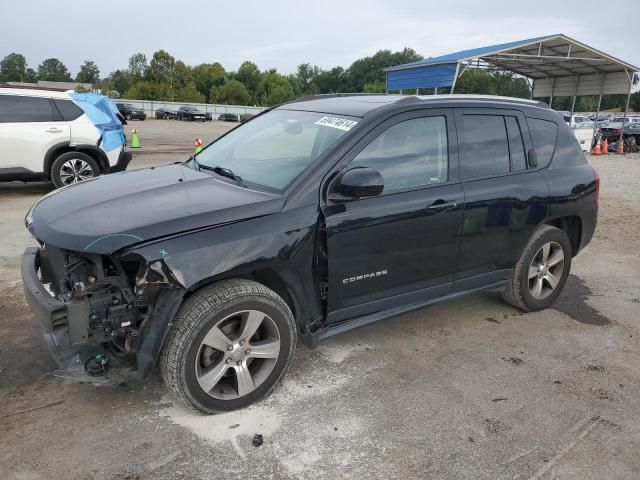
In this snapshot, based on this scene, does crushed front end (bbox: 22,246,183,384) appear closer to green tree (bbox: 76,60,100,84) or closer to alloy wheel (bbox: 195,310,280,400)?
alloy wheel (bbox: 195,310,280,400)

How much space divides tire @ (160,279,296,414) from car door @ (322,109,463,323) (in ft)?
1.43

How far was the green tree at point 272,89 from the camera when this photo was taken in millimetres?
85312

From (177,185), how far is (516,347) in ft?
9.06

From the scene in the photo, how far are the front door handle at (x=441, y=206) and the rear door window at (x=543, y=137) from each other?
1142 mm

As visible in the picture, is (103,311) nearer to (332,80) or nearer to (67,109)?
(67,109)

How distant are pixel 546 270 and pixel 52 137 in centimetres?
794

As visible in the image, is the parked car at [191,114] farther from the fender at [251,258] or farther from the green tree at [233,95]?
the fender at [251,258]

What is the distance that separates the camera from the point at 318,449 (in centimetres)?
281

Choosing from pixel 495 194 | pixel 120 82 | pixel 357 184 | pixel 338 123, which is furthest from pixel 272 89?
pixel 357 184

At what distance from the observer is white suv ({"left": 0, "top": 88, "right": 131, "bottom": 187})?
8625 mm

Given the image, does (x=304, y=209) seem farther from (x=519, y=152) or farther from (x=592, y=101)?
(x=592, y=101)

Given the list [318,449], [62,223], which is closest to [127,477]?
[318,449]

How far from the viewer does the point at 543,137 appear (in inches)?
175

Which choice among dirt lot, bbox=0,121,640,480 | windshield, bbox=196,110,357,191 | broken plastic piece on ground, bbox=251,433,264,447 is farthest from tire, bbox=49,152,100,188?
broken plastic piece on ground, bbox=251,433,264,447
